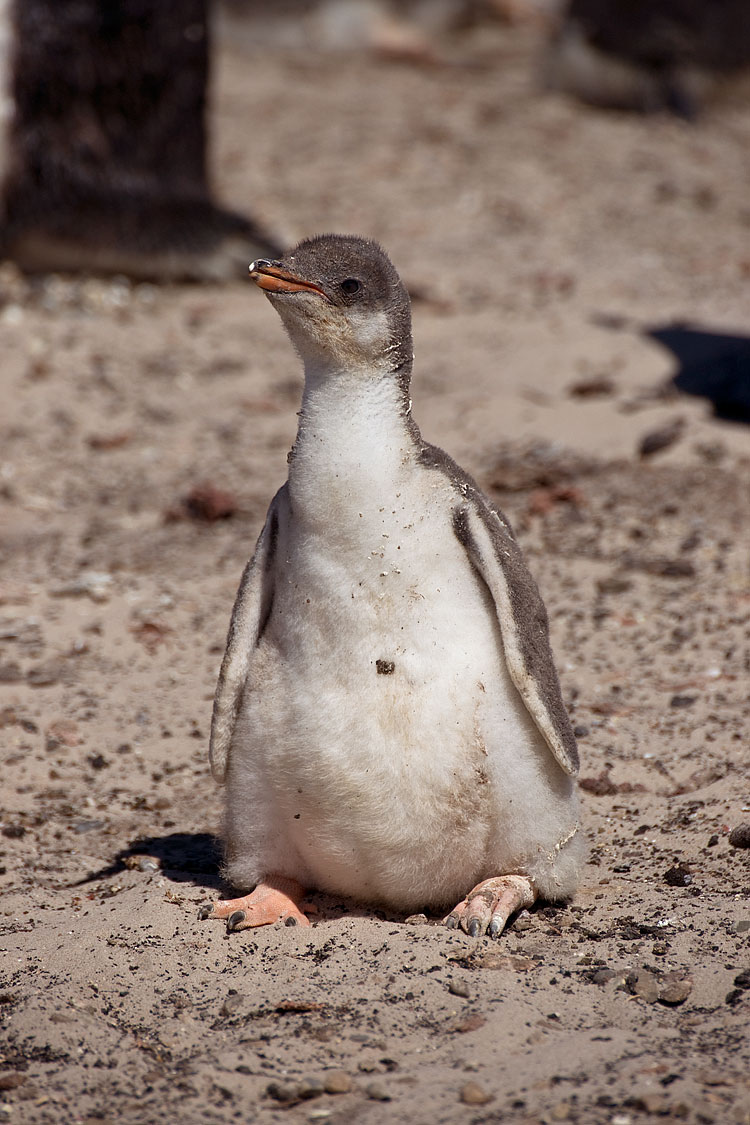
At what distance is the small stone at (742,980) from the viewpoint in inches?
114

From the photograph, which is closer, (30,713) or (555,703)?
(555,703)

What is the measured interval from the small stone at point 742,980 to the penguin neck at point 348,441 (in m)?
1.30

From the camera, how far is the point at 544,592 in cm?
542

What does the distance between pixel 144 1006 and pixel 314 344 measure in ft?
5.00

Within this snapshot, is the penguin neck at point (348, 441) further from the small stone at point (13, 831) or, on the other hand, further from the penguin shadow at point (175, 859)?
the small stone at point (13, 831)

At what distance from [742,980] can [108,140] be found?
24.0 ft

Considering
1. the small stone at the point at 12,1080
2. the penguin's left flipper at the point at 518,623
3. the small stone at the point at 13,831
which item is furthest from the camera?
the small stone at the point at 13,831

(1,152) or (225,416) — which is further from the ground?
(1,152)

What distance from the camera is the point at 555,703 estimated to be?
10.6 feet

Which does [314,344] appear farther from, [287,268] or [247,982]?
[247,982]

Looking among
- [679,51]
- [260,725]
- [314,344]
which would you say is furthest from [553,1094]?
[679,51]

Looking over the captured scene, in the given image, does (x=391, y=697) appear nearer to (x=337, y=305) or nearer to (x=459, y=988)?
(x=459, y=988)

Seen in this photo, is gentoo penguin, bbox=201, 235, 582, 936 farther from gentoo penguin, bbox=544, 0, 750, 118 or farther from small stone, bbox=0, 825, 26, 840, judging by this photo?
gentoo penguin, bbox=544, 0, 750, 118

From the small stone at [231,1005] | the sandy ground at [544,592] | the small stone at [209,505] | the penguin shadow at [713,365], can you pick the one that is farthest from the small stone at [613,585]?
the small stone at [231,1005]
